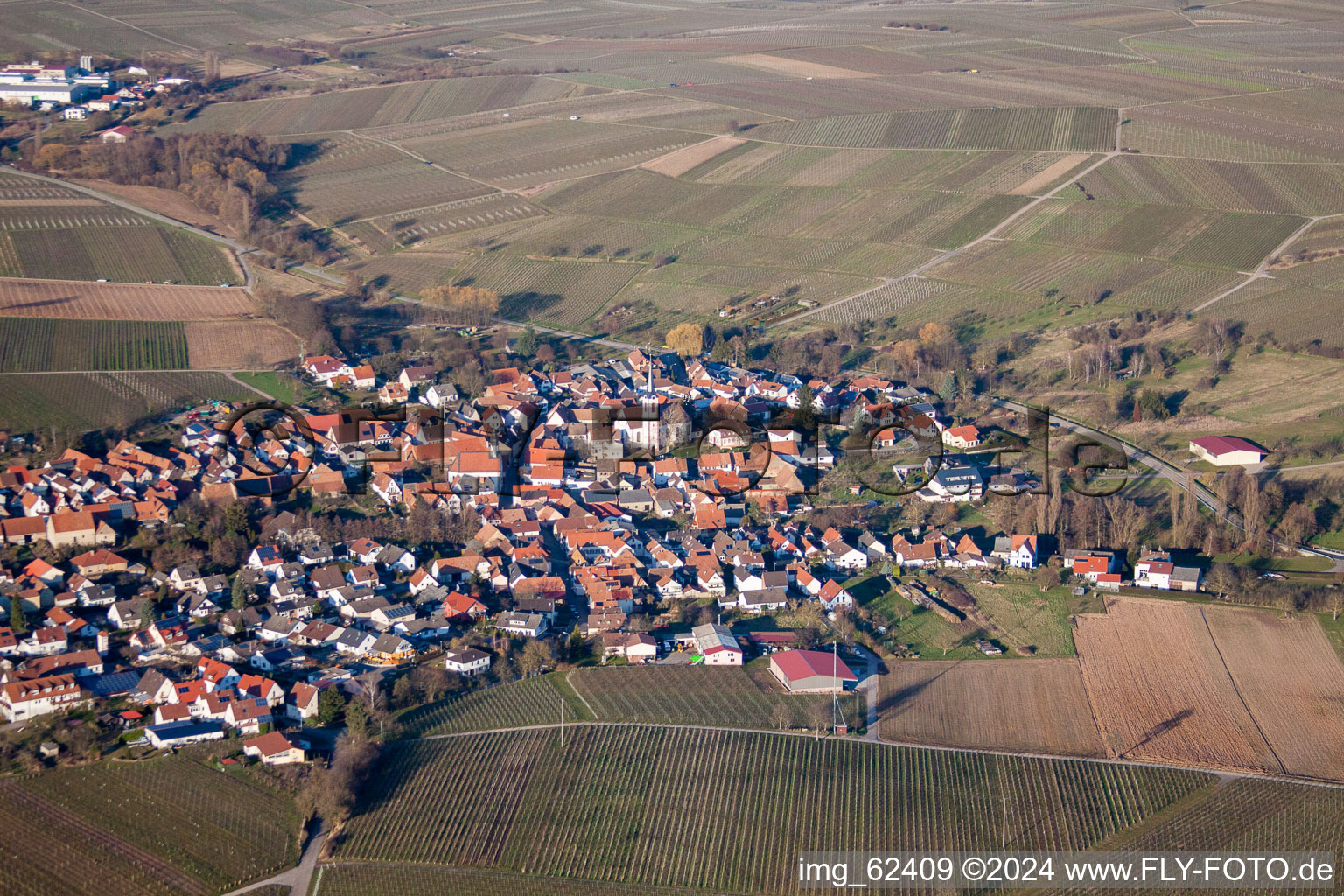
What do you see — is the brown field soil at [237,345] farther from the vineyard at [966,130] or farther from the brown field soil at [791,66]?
the brown field soil at [791,66]

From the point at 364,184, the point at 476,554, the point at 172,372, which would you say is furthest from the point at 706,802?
the point at 364,184

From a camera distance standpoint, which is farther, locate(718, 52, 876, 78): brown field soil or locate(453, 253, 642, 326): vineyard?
locate(718, 52, 876, 78): brown field soil

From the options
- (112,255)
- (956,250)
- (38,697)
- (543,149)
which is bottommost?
(38,697)

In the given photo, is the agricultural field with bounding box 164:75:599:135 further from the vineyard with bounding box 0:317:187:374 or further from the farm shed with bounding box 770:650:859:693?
the farm shed with bounding box 770:650:859:693

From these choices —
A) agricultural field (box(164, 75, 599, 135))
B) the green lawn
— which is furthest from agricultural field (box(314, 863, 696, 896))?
agricultural field (box(164, 75, 599, 135))

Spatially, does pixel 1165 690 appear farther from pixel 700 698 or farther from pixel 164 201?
pixel 164 201

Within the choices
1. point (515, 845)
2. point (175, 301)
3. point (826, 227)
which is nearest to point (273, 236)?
point (175, 301)
